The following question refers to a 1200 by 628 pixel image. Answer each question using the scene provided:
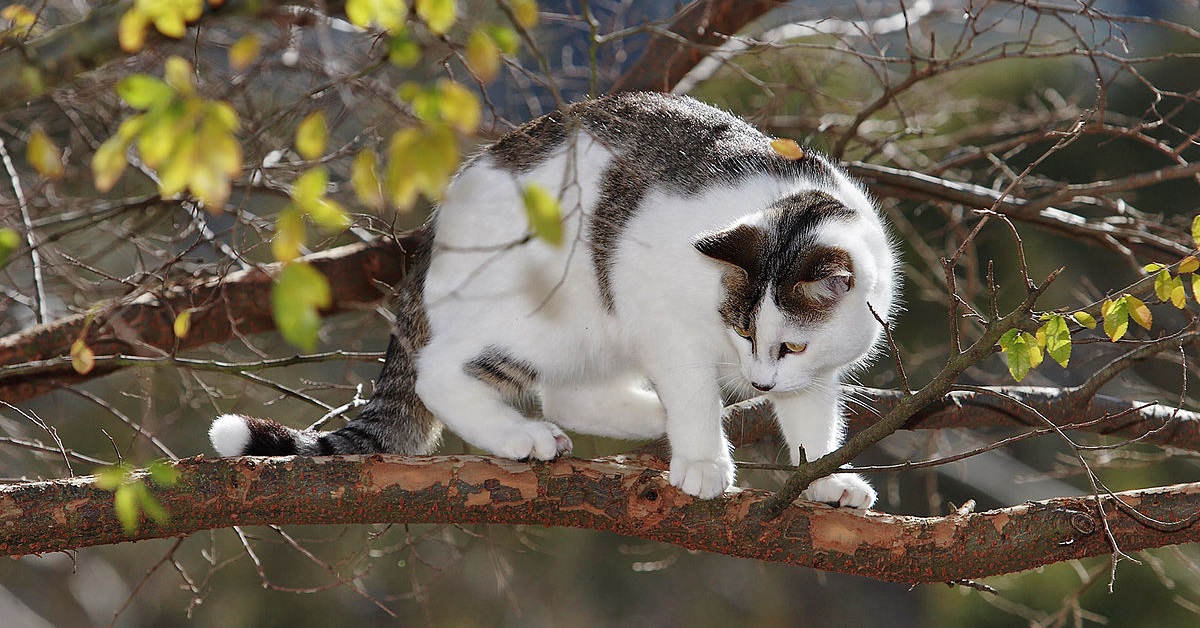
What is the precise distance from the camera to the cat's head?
236 cm

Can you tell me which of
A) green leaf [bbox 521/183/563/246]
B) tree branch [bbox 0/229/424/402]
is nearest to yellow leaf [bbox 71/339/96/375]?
tree branch [bbox 0/229/424/402]

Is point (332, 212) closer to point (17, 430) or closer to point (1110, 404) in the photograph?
point (1110, 404)

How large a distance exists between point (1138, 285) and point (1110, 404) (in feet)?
4.17

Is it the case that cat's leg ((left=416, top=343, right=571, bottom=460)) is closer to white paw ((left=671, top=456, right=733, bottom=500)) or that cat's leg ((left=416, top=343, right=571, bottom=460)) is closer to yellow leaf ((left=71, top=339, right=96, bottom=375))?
white paw ((left=671, top=456, right=733, bottom=500))

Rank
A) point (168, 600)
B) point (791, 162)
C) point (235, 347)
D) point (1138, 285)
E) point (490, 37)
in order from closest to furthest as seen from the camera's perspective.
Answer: point (490, 37) < point (1138, 285) < point (791, 162) < point (235, 347) < point (168, 600)

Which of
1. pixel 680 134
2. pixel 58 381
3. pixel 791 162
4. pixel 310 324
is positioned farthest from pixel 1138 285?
pixel 58 381

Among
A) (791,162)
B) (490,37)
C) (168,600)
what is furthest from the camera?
(168,600)

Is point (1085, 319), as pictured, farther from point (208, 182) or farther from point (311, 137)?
point (208, 182)

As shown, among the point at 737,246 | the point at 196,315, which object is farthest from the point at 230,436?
the point at 737,246

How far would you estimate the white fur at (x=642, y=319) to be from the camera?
251cm

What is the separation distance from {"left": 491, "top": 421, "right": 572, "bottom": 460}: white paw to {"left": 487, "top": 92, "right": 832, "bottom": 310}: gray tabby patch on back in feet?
1.32

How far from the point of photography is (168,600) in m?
7.73

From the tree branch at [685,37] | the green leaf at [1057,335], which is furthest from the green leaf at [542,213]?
the tree branch at [685,37]

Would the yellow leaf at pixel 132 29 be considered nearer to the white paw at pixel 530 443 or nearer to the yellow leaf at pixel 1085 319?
the white paw at pixel 530 443
